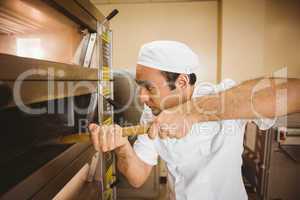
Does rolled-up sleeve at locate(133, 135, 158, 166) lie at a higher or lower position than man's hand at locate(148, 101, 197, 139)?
lower

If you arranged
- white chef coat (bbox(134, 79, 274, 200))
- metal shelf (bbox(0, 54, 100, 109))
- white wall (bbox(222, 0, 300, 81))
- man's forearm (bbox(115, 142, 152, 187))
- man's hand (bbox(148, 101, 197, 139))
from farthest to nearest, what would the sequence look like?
white wall (bbox(222, 0, 300, 81)) < white chef coat (bbox(134, 79, 274, 200)) < man's forearm (bbox(115, 142, 152, 187)) < man's hand (bbox(148, 101, 197, 139)) < metal shelf (bbox(0, 54, 100, 109))

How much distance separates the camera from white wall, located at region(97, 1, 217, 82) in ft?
10.1

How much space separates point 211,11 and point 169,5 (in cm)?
57

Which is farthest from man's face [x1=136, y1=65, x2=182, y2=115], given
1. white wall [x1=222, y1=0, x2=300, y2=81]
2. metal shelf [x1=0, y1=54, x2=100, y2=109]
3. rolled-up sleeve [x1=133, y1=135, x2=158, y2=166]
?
white wall [x1=222, y1=0, x2=300, y2=81]

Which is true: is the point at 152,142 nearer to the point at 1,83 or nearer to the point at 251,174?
the point at 1,83

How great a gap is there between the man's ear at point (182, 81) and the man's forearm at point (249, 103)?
13.0 inches

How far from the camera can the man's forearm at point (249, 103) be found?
775 millimetres

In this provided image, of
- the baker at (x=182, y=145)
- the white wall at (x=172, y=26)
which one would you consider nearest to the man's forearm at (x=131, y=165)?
the baker at (x=182, y=145)

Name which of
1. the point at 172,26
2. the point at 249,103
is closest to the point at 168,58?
the point at 249,103

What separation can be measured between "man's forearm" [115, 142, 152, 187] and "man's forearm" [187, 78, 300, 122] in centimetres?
40

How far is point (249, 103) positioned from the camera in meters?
0.79

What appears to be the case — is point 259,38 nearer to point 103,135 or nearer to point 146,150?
point 146,150

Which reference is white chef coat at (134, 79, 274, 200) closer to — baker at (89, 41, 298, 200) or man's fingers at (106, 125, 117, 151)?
baker at (89, 41, 298, 200)

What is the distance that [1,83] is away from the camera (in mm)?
474
